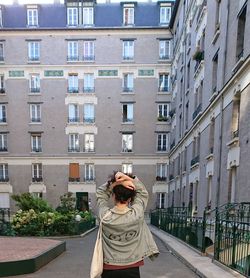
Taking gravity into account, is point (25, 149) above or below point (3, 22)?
below

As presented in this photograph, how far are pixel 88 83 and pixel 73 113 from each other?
3504 mm

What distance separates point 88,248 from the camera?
11.4 metres

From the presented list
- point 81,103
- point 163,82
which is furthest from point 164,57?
point 81,103

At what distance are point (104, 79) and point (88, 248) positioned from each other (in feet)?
75.9

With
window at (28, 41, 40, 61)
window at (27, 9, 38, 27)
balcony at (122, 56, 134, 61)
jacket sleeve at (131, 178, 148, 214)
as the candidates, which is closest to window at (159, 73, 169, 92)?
balcony at (122, 56, 134, 61)

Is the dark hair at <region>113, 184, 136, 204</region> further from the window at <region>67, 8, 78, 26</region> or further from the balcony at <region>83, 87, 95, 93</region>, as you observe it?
the window at <region>67, 8, 78, 26</region>

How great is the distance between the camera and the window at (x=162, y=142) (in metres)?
31.9

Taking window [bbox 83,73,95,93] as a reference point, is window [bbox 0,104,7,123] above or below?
below

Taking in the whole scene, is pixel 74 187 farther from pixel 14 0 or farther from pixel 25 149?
pixel 14 0

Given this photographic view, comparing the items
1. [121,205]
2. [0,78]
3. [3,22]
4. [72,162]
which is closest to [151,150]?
[72,162]

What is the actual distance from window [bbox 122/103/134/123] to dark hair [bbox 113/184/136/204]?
96.5 feet

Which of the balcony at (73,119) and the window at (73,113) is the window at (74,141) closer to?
the balcony at (73,119)

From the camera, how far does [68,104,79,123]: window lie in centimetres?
3222

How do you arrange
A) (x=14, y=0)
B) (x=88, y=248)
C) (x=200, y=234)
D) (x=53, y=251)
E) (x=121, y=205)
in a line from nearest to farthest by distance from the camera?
(x=121, y=205) < (x=53, y=251) < (x=200, y=234) < (x=88, y=248) < (x=14, y=0)
